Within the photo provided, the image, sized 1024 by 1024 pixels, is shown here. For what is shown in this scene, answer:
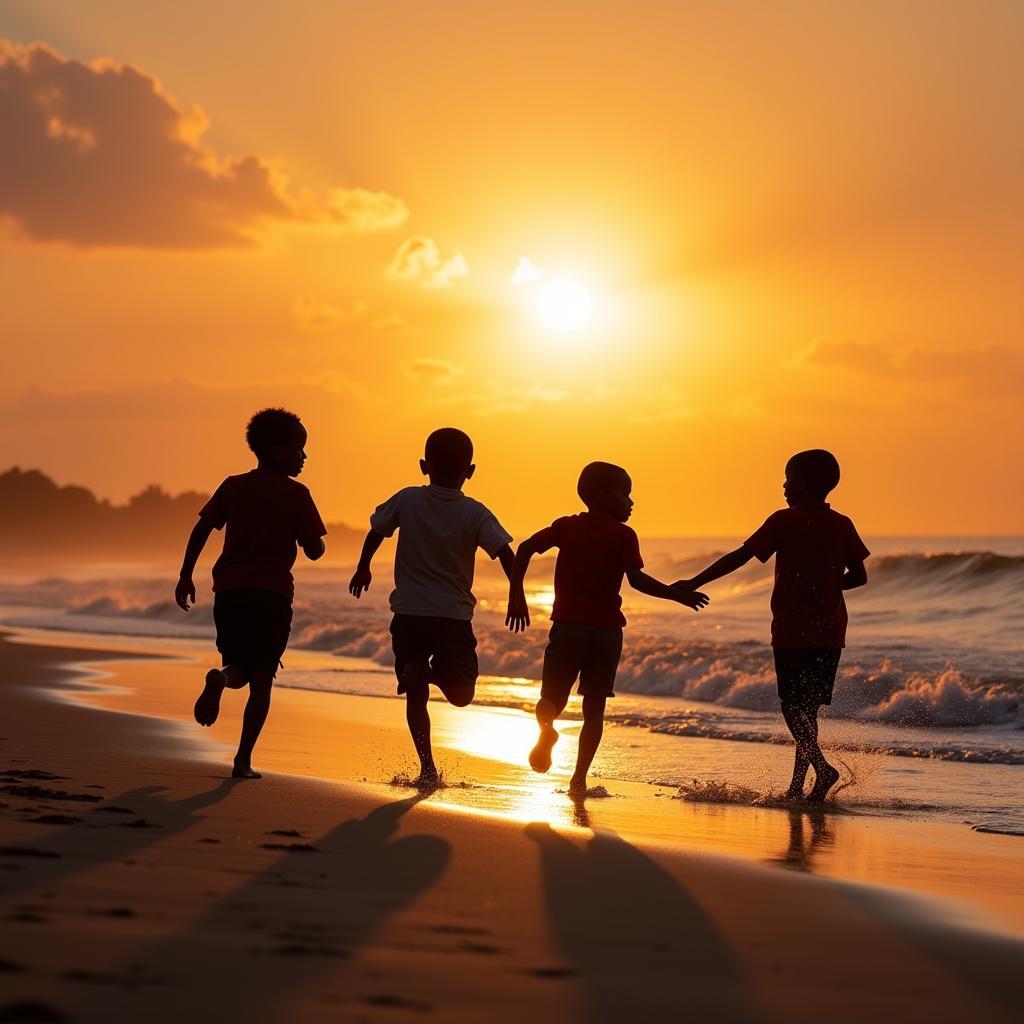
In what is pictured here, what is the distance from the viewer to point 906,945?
3.83 metres

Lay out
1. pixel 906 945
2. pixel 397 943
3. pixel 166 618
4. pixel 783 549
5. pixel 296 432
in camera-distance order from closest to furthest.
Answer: pixel 397 943, pixel 906 945, pixel 296 432, pixel 783 549, pixel 166 618

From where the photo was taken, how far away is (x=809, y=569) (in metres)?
7.42

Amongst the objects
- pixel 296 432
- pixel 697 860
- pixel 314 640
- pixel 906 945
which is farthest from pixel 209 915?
pixel 314 640

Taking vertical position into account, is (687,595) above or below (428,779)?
above

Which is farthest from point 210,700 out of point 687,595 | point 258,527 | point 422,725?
point 687,595

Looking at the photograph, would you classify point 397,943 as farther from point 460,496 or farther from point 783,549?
point 783,549

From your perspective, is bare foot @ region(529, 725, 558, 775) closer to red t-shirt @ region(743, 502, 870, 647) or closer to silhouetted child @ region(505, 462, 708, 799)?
silhouetted child @ region(505, 462, 708, 799)

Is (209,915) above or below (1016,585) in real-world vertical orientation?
below

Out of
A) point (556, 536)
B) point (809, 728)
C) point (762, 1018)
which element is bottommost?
point (762, 1018)

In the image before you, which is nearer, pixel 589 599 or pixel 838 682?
pixel 589 599

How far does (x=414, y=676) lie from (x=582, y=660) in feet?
2.91

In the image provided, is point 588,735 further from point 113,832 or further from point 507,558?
point 113,832

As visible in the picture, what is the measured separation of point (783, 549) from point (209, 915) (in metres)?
A: 4.61

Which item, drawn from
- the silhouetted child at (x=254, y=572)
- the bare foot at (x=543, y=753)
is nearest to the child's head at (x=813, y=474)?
the bare foot at (x=543, y=753)
